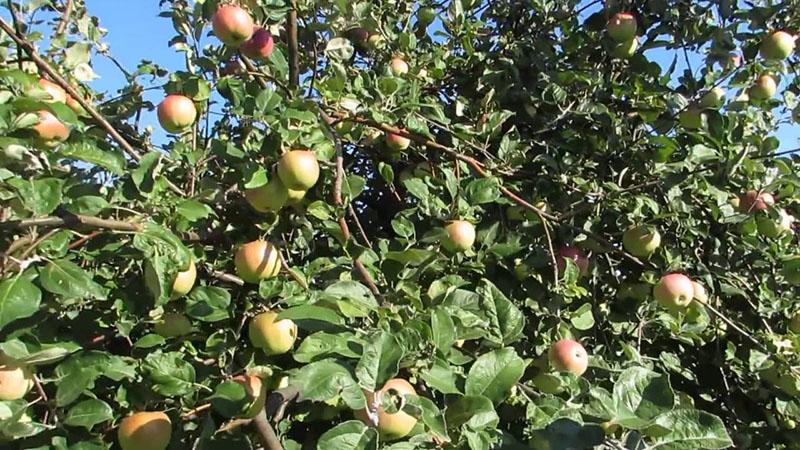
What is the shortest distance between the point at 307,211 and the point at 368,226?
0.70 meters

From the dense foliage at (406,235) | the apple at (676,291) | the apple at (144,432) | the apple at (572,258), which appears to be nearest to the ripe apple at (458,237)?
the dense foliage at (406,235)

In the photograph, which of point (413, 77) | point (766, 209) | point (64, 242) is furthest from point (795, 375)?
point (64, 242)

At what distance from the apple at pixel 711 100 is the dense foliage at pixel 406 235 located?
0.04ft

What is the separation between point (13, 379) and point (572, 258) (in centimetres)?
133

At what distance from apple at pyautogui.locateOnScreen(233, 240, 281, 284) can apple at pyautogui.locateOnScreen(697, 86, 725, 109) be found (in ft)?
4.25

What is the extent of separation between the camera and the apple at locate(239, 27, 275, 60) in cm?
183

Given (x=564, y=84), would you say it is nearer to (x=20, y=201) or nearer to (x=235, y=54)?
(x=235, y=54)

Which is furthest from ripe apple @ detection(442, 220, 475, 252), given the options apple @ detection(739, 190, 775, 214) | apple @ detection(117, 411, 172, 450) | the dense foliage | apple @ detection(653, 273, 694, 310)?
apple @ detection(739, 190, 775, 214)

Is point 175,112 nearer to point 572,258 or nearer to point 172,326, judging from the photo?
point 172,326

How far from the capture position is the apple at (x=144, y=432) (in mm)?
1285

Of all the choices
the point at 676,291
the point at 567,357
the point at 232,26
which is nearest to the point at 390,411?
the point at 567,357

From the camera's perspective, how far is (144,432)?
4.23ft

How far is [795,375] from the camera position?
208cm

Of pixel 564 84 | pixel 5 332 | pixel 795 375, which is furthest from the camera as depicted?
pixel 564 84
